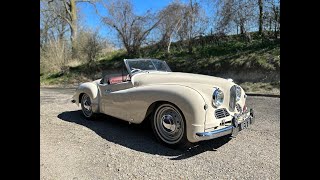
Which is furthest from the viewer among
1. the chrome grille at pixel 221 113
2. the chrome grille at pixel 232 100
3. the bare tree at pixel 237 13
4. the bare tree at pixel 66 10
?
the bare tree at pixel 66 10

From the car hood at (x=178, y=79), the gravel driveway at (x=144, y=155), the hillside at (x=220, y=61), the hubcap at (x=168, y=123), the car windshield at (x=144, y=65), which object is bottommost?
the gravel driveway at (x=144, y=155)

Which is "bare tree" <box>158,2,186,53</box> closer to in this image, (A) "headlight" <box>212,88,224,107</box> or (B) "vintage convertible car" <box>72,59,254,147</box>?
(B) "vintage convertible car" <box>72,59,254,147</box>

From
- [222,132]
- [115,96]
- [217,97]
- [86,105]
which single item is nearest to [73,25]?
[86,105]

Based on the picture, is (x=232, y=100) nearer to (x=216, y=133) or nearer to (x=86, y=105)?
(x=216, y=133)

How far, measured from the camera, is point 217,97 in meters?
4.00

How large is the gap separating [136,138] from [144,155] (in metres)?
0.83

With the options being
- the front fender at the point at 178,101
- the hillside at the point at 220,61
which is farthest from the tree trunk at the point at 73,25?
the front fender at the point at 178,101

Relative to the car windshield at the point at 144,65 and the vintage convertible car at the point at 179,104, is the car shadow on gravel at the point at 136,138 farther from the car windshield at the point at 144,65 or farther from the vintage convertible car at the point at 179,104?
the car windshield at the point at 144,65

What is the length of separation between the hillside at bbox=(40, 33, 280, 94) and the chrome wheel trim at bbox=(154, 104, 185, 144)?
6.71m

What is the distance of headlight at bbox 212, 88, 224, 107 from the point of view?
Answer: 13.0ft

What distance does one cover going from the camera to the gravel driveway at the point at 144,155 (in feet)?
10.6
